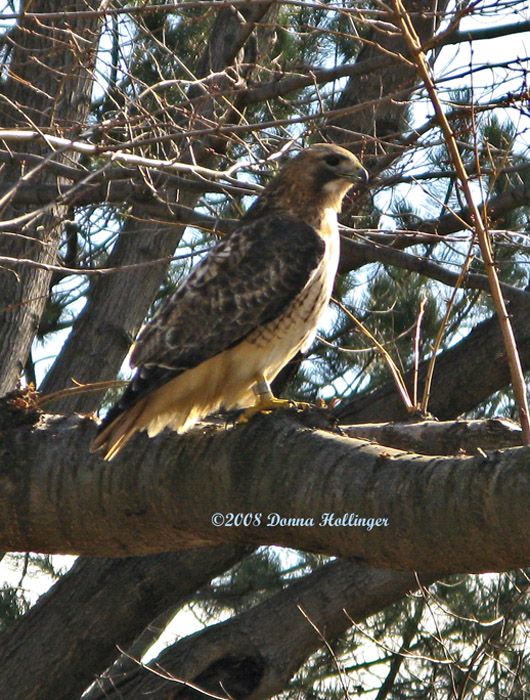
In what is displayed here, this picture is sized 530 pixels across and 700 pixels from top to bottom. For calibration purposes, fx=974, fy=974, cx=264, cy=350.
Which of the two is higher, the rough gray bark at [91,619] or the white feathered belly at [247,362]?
the white feathered belly at [247,362]

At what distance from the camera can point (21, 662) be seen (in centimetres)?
444

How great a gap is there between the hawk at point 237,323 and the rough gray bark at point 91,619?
3.50 feet

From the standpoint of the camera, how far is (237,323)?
3617 mm

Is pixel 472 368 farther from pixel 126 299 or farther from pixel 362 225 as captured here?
pixel 126 299

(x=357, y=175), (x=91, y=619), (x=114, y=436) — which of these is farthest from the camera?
(x=91, y=619)

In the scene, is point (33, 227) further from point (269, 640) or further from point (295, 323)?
point (269, 640)

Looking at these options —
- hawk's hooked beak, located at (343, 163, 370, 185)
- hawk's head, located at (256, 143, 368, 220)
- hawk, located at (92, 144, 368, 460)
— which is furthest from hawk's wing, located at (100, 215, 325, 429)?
hawk's hooked beak, located at (343, 163, 370, 185)

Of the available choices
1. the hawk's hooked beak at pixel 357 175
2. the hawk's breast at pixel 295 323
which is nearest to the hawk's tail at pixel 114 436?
the hawk's breast at pixel 295 323

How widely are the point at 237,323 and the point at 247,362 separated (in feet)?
0.52

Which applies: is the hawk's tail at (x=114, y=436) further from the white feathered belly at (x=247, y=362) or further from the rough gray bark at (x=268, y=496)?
the white feathered belly at (x=247, y=362)

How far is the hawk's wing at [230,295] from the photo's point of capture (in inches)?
139

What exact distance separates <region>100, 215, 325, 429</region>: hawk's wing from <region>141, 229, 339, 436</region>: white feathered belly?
0.04m

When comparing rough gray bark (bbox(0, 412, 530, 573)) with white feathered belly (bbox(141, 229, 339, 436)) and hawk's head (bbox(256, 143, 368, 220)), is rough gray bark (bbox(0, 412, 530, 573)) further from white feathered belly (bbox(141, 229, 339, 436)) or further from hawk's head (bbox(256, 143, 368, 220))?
hawk's head (bbox(256, 143, 368, 220))

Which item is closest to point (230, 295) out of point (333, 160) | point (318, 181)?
point (318, 181)
